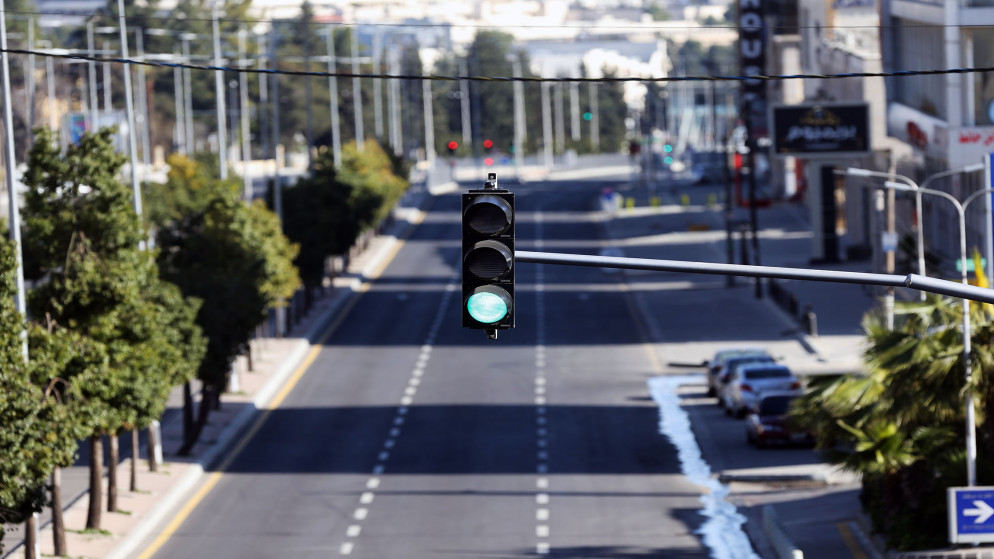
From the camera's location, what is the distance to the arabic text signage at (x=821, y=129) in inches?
2736

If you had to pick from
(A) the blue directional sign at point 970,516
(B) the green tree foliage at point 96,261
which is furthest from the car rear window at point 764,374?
(A) the blue directional sign at point 970,516

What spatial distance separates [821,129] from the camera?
70438 millimetres

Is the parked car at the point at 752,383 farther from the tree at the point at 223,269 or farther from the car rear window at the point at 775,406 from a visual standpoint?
the tree at the point at 223,269

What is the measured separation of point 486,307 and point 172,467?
28555 millimetres

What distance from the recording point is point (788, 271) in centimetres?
1311

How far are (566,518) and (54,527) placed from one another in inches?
391

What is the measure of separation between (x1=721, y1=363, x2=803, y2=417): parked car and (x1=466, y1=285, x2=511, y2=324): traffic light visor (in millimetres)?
31967

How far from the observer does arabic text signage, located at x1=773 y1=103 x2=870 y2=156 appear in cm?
6950

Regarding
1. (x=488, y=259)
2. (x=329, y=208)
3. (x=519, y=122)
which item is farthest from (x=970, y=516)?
(x=519, y=122)

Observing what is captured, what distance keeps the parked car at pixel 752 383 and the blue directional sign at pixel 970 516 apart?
1968 centimetres

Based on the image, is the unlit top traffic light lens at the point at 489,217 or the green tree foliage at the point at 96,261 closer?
the unlit top traffic light lens at the point at 489,217

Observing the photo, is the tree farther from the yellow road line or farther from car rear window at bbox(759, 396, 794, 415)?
car rear window at bbox(759, 396, 794, 415)

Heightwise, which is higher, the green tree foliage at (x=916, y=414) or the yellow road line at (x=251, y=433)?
the green tree foliage at (x=916, y=414)

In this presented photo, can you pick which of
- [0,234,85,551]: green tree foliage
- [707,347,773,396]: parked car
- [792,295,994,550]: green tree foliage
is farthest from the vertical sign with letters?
[0,234,85,551]: green tree foliage
